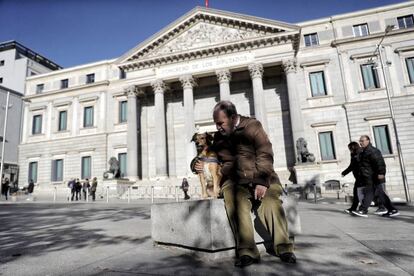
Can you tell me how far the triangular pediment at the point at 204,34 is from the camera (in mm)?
24031

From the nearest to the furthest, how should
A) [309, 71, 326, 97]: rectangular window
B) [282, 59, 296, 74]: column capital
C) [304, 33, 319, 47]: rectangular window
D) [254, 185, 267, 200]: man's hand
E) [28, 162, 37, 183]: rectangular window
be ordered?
[254, 185, 267, 200]: man's hand < [282, 59, 296, 74]: column capital < [309, 71, 326, 97]: rectangular window < [304, 33, 319, 47]: rectangular window < [28, 162, 37, 183]: rectangular window

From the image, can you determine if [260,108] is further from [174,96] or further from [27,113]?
[27,113]

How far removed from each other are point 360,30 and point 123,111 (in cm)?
2524

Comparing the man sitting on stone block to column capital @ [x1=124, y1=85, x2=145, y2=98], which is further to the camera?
column capital @ [x1=124, y1=85, x2=145, y2=98]

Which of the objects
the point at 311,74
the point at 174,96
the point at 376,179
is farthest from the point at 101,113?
the point at 376,179

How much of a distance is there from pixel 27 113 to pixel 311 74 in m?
33.4

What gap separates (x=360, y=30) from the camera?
2544cm

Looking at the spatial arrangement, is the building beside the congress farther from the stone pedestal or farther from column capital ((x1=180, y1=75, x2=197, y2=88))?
the stone pedestal

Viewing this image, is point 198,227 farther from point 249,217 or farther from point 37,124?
point 37,124

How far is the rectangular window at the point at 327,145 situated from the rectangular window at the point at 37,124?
31843 mm

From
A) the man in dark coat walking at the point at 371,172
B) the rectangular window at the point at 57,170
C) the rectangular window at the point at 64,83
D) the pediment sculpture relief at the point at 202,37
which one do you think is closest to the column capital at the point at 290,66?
the pediment sculpture relief at the point at 202,37

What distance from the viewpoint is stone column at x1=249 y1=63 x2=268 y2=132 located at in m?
22.9

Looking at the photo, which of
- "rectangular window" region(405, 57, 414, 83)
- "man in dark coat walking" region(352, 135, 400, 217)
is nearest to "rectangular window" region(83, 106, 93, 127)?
"man in dark coat walking" region(352, 135, 400, 217)

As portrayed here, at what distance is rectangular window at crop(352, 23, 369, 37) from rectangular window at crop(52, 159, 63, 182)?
111ft
